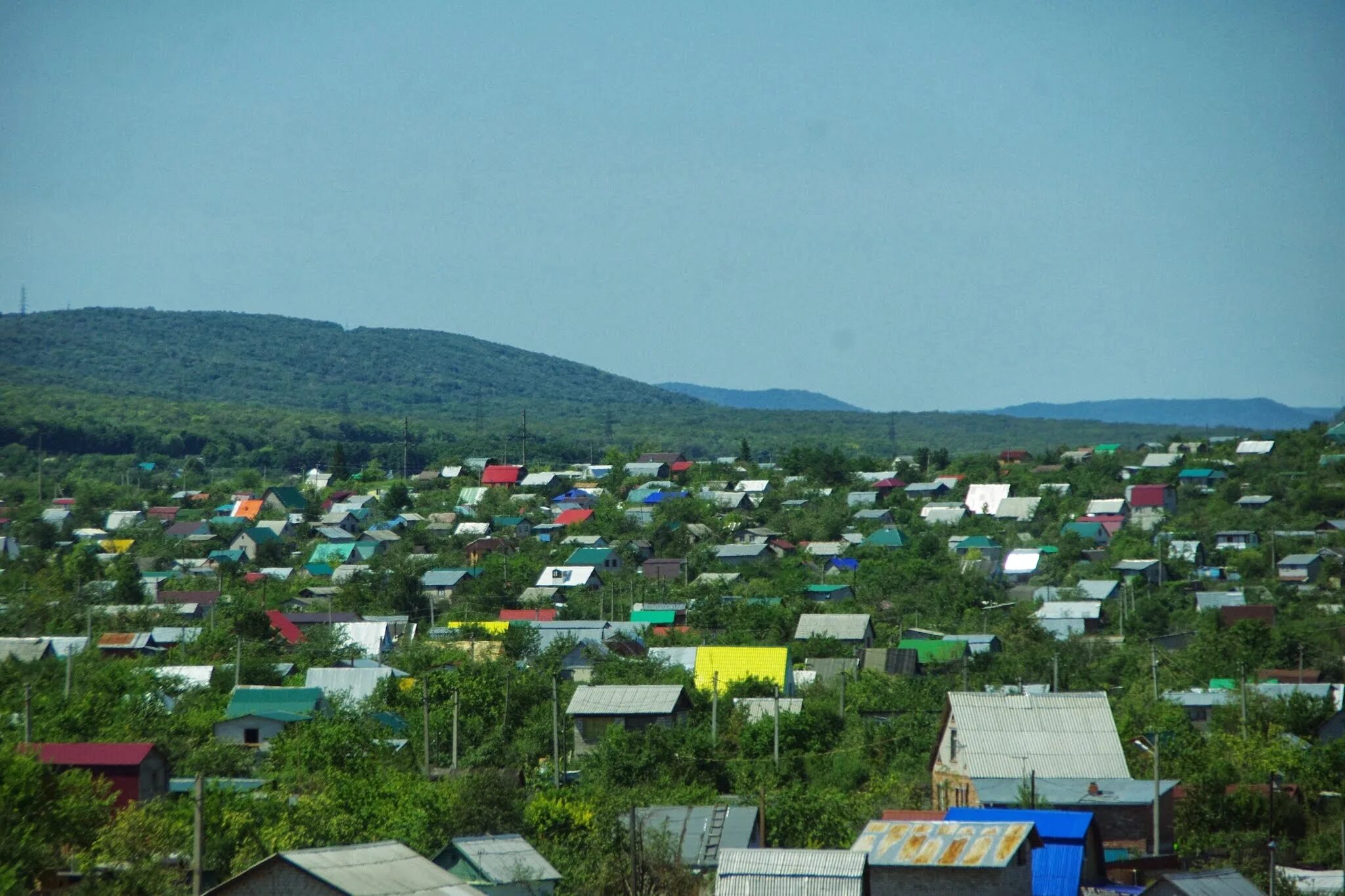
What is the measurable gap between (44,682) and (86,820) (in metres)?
12.0

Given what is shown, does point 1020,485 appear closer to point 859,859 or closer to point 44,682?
point 44,682

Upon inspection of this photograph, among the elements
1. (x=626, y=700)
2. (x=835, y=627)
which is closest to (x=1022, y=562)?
(x=835, y=627)

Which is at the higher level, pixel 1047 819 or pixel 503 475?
pixel 503 475

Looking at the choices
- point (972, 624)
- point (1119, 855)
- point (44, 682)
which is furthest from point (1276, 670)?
point (44, 682)

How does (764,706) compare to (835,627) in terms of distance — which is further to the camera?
(835,627)

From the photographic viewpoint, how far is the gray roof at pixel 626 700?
85.6ft

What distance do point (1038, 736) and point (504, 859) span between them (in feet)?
27.4

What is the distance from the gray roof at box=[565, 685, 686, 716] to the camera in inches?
1027

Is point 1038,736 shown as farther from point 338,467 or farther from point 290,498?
point 338,467

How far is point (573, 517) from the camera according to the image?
58.2m

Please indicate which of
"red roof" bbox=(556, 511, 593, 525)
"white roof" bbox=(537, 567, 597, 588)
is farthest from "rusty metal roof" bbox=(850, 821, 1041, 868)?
"red roof" bbox=(556, 511, 593, 525)

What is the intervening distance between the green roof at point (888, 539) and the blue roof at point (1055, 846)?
33630mm

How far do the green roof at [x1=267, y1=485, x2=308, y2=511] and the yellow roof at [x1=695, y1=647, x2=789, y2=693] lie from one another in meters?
36.5

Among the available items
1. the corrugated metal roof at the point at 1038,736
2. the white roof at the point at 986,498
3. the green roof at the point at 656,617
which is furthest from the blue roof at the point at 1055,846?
the white roof at the point at 986,498
